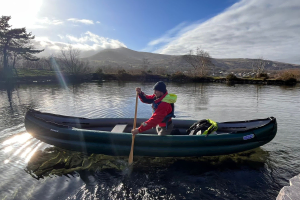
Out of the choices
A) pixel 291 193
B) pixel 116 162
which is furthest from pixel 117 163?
pixel 291 193

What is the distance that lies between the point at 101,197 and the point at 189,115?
26.5 ft

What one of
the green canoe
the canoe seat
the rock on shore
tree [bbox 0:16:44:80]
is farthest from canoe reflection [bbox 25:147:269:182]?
tree [bbox 0:16:44:80]

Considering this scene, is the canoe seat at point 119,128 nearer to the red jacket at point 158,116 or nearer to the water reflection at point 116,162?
the water reflection at point 116,162

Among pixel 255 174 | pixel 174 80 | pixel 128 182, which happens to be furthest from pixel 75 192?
pixel 174 80

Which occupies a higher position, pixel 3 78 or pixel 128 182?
pixel 3 78

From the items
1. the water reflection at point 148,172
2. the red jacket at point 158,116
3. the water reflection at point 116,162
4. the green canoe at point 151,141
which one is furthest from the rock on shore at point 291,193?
the red jacket at point 158,116

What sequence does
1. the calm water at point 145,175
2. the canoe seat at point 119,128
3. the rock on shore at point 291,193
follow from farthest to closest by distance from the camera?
1. the canoe seat at point 119,128
2. the calm water at point 145,175
3. the rock on shore at point 291,193

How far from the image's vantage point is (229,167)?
5492 mm

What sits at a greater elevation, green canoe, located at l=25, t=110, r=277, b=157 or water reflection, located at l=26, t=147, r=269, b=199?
green canoe, located at l=25, t=110, r=277, b=157

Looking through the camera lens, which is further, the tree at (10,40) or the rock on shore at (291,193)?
the tree at (10,40)

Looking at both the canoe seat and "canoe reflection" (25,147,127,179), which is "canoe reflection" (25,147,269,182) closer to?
"canoe reflection" (25,147,127,179)

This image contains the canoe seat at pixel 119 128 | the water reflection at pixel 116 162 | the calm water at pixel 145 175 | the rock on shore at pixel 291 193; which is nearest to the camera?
the rock on shore at pixel 291 193

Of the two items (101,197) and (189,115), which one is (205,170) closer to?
(101,197)

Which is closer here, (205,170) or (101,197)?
(101,197)
